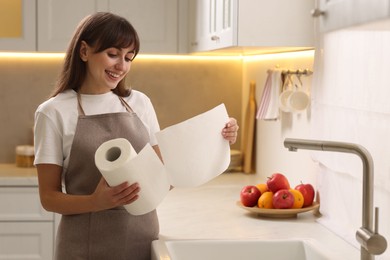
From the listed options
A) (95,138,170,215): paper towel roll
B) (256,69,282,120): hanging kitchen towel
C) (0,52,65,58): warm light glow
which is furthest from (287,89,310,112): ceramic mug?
(0,52,65,58): warm light glow

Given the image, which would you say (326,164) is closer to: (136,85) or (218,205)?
(218,205)

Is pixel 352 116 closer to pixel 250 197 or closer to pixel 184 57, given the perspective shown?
pixel 250 197

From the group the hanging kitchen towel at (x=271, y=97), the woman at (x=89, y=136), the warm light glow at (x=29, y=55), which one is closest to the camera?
the woman at (x=89, y=136)

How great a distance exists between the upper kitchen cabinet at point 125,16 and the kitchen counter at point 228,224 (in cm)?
92

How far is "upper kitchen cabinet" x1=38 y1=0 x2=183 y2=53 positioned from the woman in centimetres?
157

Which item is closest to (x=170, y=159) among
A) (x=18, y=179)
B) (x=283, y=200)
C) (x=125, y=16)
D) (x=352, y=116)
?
(x=352, y=116)

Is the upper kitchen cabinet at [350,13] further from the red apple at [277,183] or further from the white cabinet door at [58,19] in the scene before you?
the white cabinet door at [58,19]

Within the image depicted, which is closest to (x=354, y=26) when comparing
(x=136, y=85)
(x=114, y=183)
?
(x=114, y=183)

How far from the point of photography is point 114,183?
6.04ft

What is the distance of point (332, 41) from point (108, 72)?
785mm

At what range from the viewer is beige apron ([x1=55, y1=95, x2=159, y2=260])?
2.11m

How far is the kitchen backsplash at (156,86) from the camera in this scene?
4.11 m

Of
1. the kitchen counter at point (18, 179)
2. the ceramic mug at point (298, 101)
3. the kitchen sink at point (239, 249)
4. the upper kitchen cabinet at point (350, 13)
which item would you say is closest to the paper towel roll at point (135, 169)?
the kitchen sink at point (239, 249)

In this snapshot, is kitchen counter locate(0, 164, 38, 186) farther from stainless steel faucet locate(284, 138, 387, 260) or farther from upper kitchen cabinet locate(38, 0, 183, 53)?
stainless steel faucet locate(284, 138, 387, 260)
